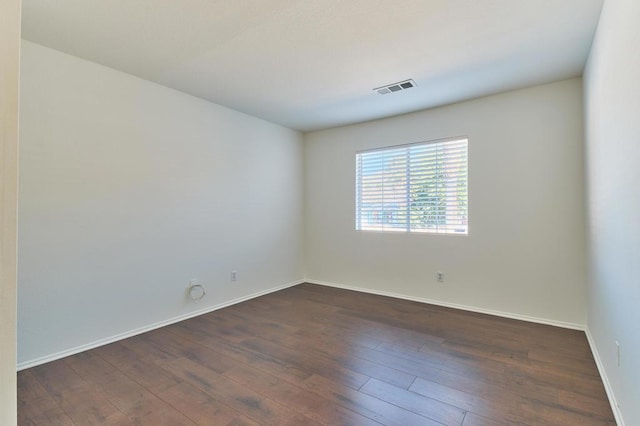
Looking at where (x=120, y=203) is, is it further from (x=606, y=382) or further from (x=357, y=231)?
(x=606, y=382)

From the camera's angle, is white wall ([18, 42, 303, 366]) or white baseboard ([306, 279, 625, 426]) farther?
white wall ([18, 42, 303, 366])

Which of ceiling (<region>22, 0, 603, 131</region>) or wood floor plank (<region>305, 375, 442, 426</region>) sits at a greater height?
ceiling (<region>22, 0, 603, 131</region>)

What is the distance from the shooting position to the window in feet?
12.5

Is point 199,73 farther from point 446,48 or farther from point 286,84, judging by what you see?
point 446,48

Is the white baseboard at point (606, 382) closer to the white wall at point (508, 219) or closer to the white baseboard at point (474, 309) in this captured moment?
the white baseboard at point (474, 309)

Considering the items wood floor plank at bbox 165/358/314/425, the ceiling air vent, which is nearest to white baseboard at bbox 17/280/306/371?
wood floor plank at bbox 165/358/314/425

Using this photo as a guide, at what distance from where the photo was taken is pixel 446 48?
8.32ft

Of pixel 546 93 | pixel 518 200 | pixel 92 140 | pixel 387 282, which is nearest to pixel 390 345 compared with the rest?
pixel 387 282

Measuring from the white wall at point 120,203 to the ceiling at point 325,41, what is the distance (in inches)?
12.6

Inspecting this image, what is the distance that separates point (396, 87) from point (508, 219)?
1921 millimetres

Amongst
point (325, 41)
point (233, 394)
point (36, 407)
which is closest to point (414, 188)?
point (325, 41)

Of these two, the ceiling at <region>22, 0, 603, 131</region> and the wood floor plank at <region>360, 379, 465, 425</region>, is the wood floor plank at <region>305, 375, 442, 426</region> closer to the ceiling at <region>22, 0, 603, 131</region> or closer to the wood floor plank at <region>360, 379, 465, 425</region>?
the wood floor plank at <region>360, 379, 465, 425</region>

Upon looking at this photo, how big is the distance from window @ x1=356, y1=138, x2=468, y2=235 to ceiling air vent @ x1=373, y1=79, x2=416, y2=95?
3.17 ft

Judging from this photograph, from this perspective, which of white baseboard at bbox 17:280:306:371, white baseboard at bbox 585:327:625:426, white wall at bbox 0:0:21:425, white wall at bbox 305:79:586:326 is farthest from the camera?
white wall at bbox 305:79:586:326
